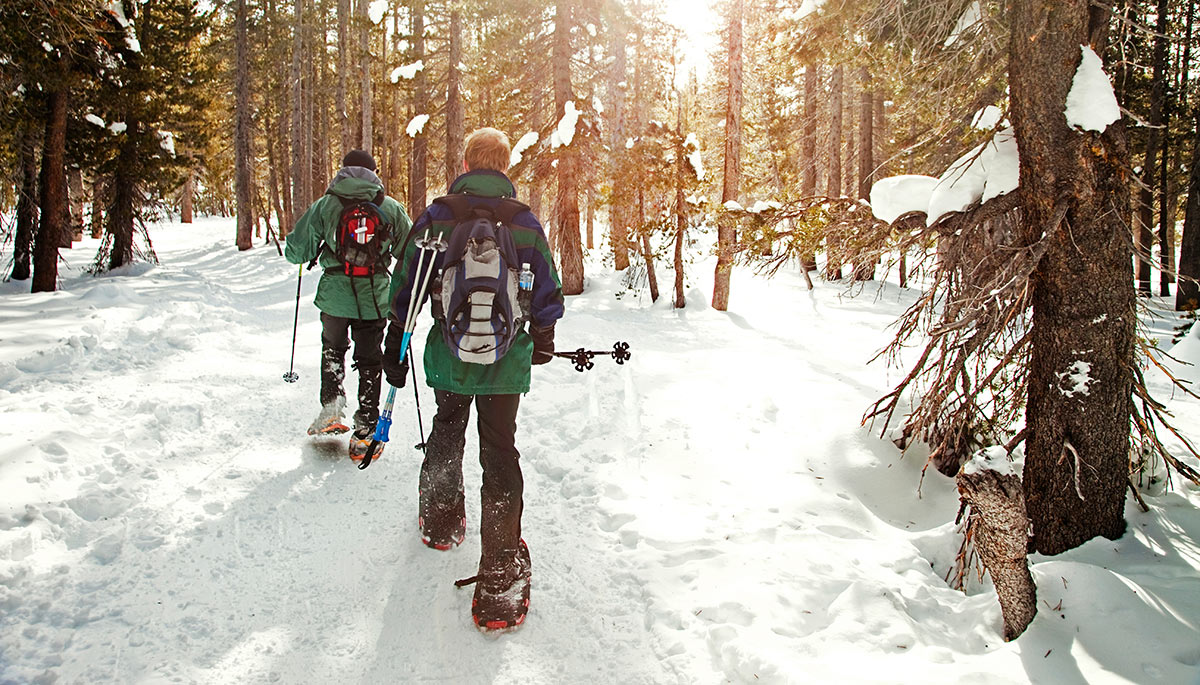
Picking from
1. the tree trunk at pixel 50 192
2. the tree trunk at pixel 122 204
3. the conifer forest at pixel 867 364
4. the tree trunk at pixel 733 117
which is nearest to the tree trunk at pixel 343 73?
the conifer forest at pixel 867 364

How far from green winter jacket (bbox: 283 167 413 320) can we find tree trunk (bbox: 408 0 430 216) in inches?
555

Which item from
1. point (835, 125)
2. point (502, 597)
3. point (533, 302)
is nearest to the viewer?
point (502, 597)

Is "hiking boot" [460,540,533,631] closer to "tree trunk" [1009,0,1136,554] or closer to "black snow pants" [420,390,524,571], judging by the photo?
"black snow pants" [420,390,524,571]

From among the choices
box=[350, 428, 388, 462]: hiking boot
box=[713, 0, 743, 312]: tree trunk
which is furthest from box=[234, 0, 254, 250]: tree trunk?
box=[350, 428, 388, 462]: hiking boot

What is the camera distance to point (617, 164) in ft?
43.4

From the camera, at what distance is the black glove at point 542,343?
130 inches

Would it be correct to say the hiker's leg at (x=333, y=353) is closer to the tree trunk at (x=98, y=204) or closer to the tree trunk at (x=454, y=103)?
the tree trunk at (x=454, y=103)

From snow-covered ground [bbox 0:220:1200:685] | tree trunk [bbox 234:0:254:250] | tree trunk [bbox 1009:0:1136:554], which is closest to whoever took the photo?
snow-covered ground [bbox 0:220:1200:685]

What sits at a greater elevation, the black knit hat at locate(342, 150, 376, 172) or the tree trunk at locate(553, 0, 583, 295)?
the tree trunk at locate(553, 0, 583, 295)

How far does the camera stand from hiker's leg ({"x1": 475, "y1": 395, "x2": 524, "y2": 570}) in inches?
126

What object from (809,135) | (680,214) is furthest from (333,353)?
(809,135)

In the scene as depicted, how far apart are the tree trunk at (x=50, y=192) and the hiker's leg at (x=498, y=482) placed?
12.6m

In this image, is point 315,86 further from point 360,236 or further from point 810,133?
point 360,236

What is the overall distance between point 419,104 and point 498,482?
18.9 metres
